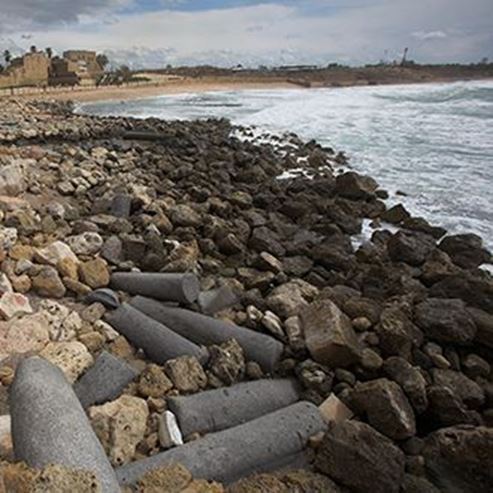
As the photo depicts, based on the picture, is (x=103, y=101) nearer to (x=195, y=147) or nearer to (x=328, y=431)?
(x=195, y=147)

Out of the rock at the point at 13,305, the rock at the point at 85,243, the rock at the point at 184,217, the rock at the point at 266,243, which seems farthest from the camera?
the rock at the point at 184,217

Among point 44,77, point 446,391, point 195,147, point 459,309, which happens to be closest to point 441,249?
point 459,309

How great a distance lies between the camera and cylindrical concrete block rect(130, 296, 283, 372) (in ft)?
14.6

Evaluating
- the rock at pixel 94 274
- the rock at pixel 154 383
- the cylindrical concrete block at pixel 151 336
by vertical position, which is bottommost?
the rock at pixel 154 383

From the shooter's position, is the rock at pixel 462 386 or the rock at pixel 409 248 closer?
the rock at pixel 462 386

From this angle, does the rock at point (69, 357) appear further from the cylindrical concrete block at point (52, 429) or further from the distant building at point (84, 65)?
the distant building at point (84, 65)

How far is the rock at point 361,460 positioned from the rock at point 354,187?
7559 millimetres

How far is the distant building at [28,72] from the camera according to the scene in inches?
1825

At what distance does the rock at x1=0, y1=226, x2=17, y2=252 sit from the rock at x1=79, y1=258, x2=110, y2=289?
0.86 meters

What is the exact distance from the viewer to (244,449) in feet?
10.9

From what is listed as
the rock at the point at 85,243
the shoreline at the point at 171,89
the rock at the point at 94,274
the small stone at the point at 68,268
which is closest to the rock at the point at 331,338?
the rock at the point at 94,274

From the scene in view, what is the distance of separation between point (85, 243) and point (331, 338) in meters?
3.51

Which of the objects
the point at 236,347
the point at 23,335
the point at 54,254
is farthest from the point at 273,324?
the point at 54,254

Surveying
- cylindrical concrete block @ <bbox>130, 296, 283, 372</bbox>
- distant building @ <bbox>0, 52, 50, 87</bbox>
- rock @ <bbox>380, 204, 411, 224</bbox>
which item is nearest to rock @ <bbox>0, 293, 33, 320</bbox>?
cylindrical concrete block @ <bbox>130, 296, 283, 372</bbox>
